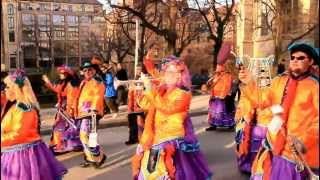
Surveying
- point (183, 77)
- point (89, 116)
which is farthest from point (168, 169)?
point (89, 116)

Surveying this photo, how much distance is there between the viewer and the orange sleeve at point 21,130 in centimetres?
519

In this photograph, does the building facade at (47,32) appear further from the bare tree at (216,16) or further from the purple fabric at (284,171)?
the purple fabric at (284,171)

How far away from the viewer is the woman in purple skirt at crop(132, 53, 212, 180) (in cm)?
531

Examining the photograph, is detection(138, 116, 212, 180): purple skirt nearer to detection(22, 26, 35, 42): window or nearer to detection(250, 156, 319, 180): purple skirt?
detection(250, 156, 319, 180): purple skirt

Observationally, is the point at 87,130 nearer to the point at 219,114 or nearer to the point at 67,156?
the point at 67,156

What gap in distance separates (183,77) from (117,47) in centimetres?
2290

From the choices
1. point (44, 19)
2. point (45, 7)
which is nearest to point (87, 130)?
point (44, 19)

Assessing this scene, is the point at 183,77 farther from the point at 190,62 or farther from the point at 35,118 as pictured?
the point at 190,62

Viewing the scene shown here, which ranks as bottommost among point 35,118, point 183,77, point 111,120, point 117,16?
point 111,120

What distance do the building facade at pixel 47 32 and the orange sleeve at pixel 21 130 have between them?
5014cm

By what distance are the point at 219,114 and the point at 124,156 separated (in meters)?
3.10

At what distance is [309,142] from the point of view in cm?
365

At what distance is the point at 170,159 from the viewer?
5344 mm

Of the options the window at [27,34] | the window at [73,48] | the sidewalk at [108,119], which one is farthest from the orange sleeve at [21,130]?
the window at [27,34]
